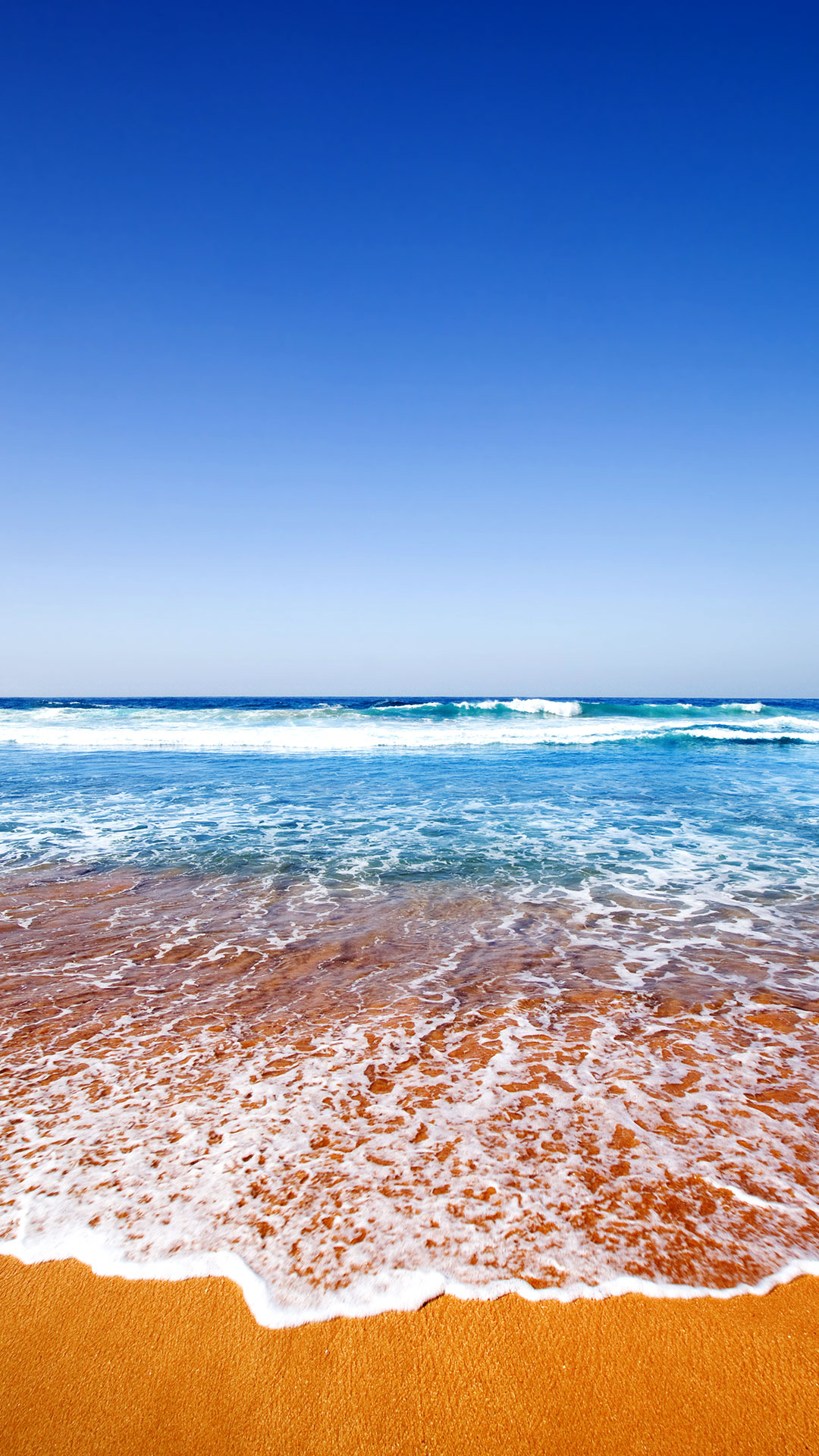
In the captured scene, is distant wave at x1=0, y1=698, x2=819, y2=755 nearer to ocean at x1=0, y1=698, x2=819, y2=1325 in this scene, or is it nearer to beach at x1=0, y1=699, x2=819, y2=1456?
ocean at x1=0, y1=698, x2=819, y2=1325

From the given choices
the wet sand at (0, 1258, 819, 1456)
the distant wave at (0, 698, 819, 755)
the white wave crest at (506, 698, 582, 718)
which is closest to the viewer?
the wet sand at (0, 1258, 819, 1456)

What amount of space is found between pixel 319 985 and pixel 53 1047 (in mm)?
1555

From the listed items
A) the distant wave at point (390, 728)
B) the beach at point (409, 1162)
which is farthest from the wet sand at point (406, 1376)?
the distant wave at point (390, 728)

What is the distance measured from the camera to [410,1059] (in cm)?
344

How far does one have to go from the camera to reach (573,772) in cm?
1606

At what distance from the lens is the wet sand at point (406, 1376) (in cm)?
172

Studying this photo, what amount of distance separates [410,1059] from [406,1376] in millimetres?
1584

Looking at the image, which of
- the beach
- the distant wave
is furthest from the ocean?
the distant wave

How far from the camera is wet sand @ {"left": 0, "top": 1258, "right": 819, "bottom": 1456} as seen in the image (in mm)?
1716

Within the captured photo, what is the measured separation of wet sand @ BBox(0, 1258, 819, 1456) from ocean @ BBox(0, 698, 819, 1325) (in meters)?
0.08

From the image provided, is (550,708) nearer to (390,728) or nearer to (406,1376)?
(390,728)

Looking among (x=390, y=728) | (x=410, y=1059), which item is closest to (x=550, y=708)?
(x=390, y=728)

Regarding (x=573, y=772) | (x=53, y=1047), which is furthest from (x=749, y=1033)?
(x=573, y=772)

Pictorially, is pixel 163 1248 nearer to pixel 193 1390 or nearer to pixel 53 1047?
pixel 193 1390
